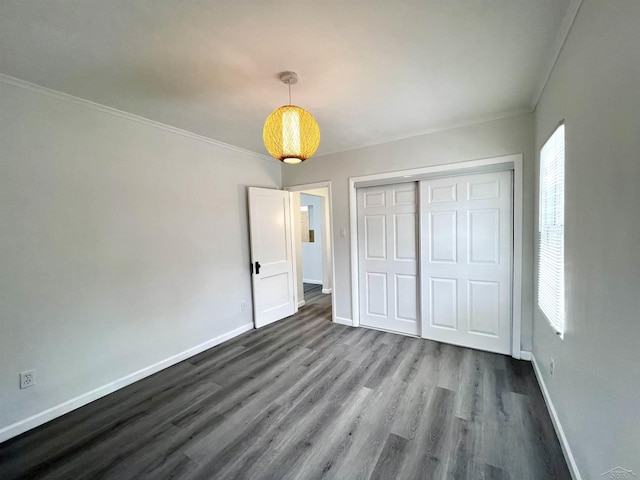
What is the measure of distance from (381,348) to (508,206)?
6.72 feet

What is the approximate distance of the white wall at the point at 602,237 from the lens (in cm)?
90

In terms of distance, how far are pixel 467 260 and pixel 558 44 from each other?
198 centimetres

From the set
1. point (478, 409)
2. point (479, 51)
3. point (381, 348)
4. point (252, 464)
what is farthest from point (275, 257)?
point (479, 51)

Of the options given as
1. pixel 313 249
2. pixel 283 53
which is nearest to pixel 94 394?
pixel 283 53

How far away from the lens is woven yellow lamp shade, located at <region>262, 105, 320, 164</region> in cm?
174

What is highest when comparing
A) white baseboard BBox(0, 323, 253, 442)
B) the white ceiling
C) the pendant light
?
the white ceiling

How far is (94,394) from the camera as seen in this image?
89.5 inches

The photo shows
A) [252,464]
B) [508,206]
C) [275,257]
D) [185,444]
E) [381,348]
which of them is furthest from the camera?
[275,257]

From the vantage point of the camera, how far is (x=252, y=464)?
1.61 meters

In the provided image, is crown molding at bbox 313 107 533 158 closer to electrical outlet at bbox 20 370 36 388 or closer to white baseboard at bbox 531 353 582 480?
white baseboard at bbox 531 353 582 480

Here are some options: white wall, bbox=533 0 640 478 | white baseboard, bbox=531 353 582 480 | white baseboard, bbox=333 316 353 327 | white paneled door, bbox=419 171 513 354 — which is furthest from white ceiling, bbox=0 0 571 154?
white baseboard, bbox=333 316 353 327

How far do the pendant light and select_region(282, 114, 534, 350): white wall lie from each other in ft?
5.77

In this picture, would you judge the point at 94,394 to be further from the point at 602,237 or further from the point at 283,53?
the point at 602,237

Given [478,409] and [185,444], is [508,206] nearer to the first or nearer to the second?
[478,409]
